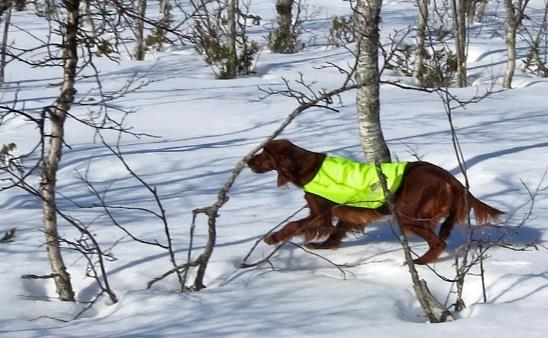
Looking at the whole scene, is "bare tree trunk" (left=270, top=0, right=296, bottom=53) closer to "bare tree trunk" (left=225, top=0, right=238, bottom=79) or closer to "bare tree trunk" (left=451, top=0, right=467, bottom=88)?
"bare tree trunk" (left=225, top=0, right=238, bottom=79)

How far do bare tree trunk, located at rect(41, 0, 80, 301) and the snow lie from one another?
0.16 meters

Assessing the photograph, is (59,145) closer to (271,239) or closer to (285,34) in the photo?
(271,239)

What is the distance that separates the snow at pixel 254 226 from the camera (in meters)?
3.61

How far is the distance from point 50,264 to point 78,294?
215 mm

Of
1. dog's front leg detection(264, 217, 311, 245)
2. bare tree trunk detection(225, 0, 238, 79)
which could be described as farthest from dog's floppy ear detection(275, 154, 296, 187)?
bare tree trunk detection(225, 0, 238, 79)

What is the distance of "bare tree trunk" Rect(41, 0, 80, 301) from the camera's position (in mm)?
4055

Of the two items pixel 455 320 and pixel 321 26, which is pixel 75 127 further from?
pixel 321 26

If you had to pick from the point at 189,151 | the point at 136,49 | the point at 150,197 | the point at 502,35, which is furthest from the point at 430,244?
the point at 502,35

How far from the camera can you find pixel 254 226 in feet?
17.7

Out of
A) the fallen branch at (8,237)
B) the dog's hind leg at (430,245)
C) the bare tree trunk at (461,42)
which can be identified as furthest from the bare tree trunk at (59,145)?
the bare tree trunk at (461,42)

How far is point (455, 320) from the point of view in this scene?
3.58m

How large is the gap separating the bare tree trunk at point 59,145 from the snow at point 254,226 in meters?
0.16

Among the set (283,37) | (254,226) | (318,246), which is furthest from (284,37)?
(318,246)

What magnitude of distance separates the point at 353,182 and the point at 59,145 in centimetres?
148
